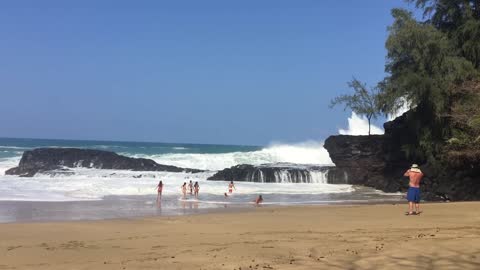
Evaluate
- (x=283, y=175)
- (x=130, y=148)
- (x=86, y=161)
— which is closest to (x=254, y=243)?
(x=283, y=175)

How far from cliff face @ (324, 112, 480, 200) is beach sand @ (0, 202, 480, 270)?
40.1ft

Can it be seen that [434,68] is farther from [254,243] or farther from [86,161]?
[86,161]

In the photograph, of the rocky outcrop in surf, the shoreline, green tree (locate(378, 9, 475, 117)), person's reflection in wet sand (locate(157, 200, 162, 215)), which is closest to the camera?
the shoreline

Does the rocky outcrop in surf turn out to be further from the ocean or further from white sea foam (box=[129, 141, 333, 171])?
white sea foam (box=[129, 141, 333, 171])

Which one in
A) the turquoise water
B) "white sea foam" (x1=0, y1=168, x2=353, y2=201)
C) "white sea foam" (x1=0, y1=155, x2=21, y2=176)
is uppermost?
the turquoise water

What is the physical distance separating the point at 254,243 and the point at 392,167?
1085 inches

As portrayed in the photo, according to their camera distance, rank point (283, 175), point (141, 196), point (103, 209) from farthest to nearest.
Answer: point (283, 175) < point (141, 196) < point (103, 209)

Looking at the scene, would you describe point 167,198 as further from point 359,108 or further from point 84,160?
point 84,160

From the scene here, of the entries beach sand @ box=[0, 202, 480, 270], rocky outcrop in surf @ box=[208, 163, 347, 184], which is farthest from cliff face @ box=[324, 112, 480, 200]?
beach sand @ box=[0, 202, 480, 270]

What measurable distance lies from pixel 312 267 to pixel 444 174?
76.8ft

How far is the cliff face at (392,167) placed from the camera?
28.3m

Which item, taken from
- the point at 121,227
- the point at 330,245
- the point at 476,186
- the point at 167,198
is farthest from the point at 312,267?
the point at 476,186

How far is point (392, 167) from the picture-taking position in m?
36.9

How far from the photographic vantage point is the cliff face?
28.3 m
